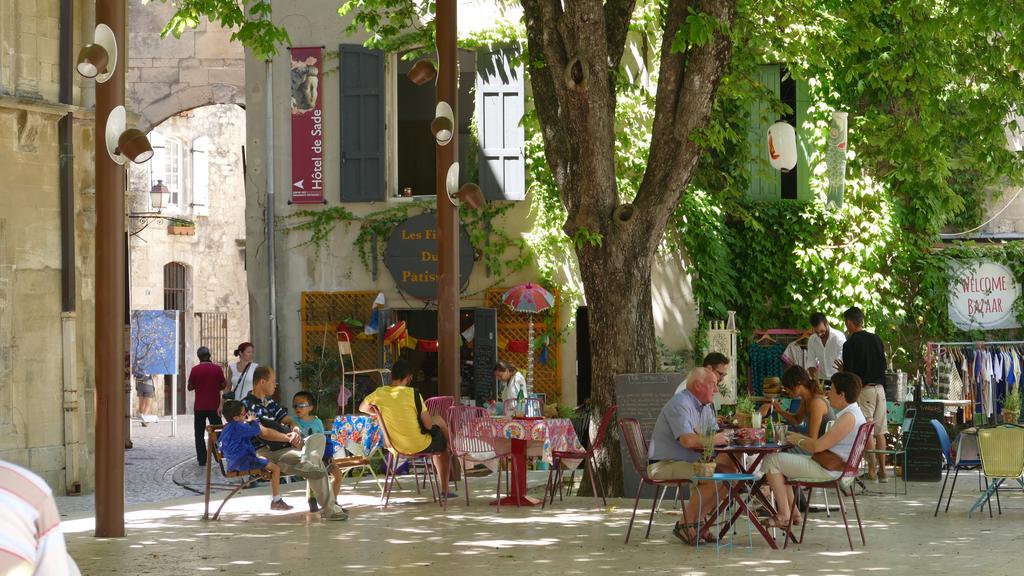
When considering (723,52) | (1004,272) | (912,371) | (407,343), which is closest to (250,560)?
(723,52)

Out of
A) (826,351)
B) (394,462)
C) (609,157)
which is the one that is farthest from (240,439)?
(826,351)

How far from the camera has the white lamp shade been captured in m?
15.4

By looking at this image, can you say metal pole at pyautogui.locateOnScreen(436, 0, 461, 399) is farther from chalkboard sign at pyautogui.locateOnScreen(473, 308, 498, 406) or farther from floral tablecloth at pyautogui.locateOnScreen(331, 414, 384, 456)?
chalkboard sign at pyautogui.locateOnScreen(473, 308, 498, 406)

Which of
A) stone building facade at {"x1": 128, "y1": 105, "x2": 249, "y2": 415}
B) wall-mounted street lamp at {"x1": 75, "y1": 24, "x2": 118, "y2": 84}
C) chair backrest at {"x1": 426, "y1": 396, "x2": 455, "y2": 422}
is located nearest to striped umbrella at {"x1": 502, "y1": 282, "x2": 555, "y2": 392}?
chair backrest at {"x1": 426, "y1": 396, "x2": 455, "y2": 422}

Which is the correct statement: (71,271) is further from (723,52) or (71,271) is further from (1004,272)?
(1004,272)

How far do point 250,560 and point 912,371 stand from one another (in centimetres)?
1152

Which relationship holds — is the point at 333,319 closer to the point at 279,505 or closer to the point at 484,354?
the point at 484,354

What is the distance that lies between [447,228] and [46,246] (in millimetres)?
3890

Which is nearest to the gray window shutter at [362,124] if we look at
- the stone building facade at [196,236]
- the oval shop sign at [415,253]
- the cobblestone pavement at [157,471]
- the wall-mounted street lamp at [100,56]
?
the oval shop sign at [415,253]

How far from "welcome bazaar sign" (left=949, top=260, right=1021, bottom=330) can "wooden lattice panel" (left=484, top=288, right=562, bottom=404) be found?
5.21 meters

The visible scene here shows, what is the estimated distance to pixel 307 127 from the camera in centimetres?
1820

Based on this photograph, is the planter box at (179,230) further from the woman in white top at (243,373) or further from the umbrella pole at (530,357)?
the umbrella pole at (530,357)

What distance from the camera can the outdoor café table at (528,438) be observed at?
454 inches

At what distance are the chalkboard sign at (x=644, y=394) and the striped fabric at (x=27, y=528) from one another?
9020mm
